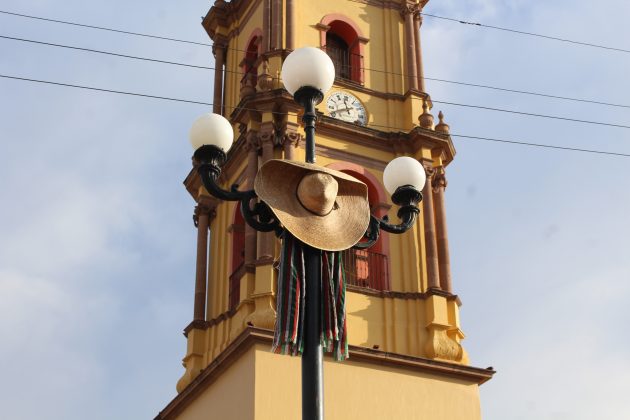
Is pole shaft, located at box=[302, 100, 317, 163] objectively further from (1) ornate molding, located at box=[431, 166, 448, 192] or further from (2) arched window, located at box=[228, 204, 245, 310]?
(1) ornate molding, located at box=[431, 166, 448, 192]

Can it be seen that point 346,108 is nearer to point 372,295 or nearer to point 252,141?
point 252,141

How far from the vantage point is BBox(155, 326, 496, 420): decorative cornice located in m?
18.0

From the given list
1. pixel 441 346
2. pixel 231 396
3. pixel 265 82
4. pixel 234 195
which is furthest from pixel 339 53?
pixel 234 195

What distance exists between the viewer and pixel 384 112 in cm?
2258

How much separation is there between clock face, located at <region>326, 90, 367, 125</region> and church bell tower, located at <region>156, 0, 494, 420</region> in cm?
3

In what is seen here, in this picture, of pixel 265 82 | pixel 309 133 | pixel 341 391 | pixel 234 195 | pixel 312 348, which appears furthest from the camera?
pixel 265 82

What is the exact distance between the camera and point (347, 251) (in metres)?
20.2

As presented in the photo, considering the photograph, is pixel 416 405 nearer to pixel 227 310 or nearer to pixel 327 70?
pixel 227 310

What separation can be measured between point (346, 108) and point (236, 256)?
143 inches

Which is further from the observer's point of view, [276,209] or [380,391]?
[380,391]

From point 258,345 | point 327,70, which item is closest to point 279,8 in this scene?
point 258,345

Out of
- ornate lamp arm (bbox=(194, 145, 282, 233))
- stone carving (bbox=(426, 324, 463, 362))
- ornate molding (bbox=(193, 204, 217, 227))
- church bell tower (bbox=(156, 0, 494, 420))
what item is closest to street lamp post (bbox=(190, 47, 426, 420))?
ornate lamp arm (bbox=(194, 145, 282, 233))

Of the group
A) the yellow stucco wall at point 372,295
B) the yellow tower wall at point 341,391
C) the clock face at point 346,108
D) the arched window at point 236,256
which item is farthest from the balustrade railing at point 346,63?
the yellow tower wall at point 341,391

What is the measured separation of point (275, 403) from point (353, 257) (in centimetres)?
389
